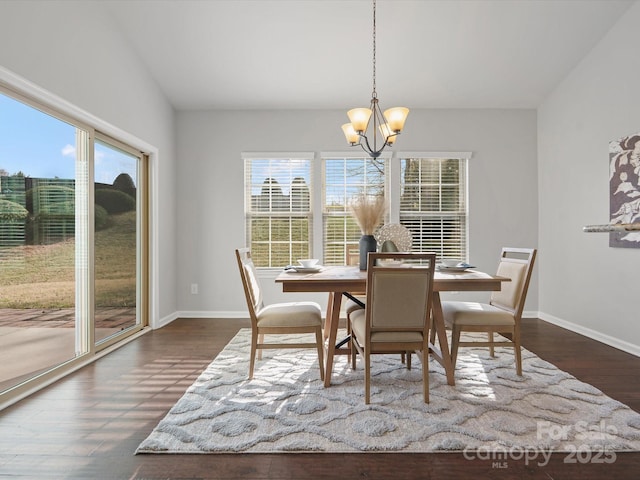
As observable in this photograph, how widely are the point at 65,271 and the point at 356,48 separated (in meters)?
3.47

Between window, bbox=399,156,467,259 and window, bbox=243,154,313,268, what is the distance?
51.8 inches

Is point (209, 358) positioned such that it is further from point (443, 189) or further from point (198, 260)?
point (443, 189)

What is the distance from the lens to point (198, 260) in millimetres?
5012

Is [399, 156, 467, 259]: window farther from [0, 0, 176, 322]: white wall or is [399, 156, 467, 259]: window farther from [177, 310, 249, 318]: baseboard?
[0, 0, 176, 322]: white wall

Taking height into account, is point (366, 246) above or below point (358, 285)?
above

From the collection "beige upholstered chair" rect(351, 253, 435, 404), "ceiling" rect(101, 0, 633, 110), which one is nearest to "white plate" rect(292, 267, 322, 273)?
"beige upholstered chair" rect(351, 253, 435, 404)

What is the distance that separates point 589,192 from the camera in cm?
403

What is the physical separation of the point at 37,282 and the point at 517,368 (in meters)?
3.58

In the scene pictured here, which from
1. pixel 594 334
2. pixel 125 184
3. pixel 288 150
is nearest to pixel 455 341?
pixel 594 334

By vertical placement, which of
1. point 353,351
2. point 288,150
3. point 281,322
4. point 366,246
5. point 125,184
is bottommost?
point 353,351

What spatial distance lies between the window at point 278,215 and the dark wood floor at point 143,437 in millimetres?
2037

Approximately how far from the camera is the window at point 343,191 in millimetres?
5020

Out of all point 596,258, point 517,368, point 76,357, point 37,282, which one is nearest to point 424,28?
point 596,258

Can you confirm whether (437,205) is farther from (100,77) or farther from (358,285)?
(100,77)
